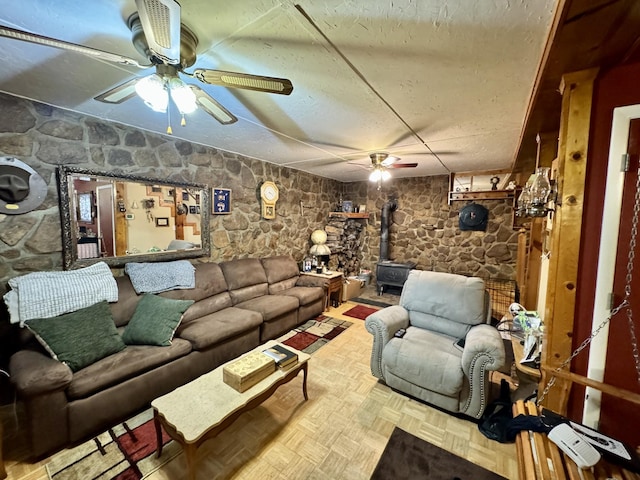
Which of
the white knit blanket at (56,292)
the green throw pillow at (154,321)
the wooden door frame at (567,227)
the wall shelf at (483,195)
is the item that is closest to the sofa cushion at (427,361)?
the wooden door frame at (567,227)

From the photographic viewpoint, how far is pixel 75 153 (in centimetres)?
220

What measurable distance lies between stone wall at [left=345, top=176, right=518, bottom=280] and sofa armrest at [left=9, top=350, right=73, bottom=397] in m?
4.98

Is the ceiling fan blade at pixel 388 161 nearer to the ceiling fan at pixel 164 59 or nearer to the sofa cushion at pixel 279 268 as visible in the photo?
the sofa cushion at pixel 279 268

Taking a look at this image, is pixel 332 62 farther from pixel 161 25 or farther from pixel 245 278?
pixel 245 278

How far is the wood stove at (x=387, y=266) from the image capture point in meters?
4.84

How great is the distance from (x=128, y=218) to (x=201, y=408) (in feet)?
6.70

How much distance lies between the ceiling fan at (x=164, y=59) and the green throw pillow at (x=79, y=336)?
1.54 meters

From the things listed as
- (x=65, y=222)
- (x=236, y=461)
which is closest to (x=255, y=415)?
(x=236, y=461)

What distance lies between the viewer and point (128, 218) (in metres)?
2.56

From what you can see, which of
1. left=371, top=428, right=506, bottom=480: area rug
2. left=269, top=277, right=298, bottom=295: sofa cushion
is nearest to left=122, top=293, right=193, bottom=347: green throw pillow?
left=269, top=277, right=298, bottom=295: sofa cushion

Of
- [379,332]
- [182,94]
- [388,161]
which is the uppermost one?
[388,161]

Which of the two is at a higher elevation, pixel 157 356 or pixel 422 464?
pixel 157 356

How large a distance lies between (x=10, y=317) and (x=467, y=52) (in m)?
3.27

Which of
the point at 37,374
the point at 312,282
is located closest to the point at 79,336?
the point at 37,374
